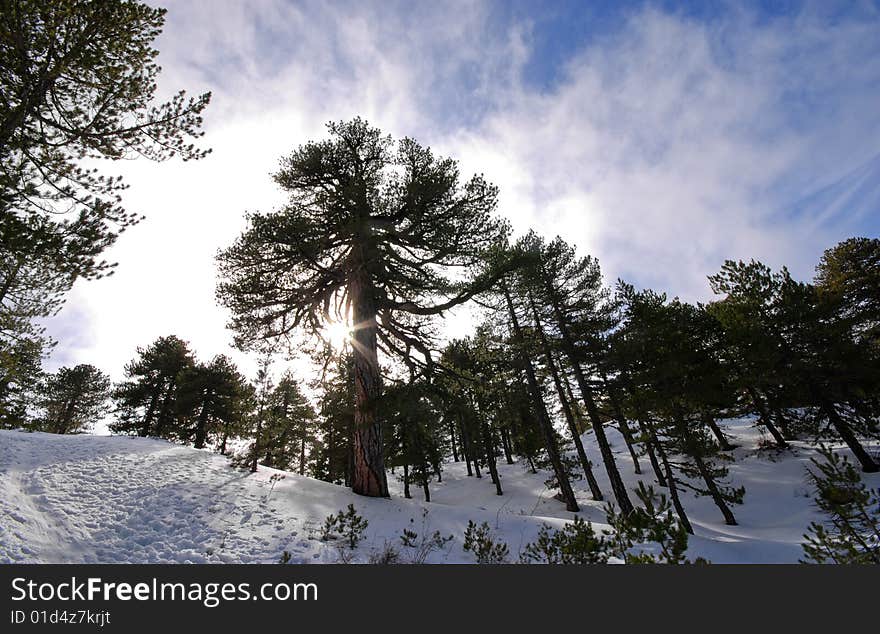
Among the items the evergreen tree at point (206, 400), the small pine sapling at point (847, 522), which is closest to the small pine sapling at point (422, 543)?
the small pine sapling at point (847, 522)

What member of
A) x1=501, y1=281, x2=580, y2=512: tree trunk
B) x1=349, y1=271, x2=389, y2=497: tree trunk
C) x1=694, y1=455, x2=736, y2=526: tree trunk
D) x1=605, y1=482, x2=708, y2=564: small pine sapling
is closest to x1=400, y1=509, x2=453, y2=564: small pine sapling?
x1=349, y1=271, x2=389, y2=497: tree trunk

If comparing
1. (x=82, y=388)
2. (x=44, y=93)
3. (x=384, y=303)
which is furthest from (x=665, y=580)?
(x=82, y=388)

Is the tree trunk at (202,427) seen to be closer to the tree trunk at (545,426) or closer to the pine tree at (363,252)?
the pine tree at (363,252)

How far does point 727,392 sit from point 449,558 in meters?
19.9

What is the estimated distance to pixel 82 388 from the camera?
28.2 metres

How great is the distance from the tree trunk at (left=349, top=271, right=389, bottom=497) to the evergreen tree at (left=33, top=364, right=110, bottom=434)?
32.7m

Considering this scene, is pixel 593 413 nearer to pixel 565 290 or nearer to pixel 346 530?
pixel 565 290

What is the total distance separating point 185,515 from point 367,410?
3.94m

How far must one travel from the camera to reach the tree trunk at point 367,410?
29.2 feet

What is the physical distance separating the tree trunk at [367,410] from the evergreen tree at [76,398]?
32677 mm

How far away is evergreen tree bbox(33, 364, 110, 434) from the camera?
2733 centimetres

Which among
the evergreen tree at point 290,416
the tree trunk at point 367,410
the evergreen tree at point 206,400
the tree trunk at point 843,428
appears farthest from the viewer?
the evergreen tree at point 206,400

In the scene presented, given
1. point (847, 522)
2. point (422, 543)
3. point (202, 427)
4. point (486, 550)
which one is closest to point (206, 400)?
point (202, 427)

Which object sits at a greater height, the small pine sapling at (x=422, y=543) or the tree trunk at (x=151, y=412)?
the tree trunk at (x=151, y=412)
